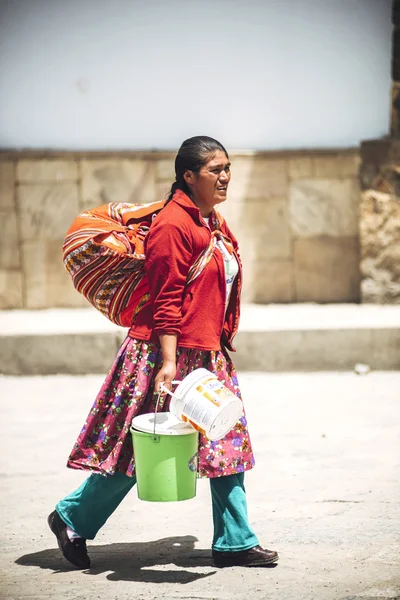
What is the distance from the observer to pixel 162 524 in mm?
4508

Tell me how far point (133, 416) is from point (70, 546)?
1.83 feet

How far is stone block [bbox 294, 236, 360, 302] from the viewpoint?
8.64 metres

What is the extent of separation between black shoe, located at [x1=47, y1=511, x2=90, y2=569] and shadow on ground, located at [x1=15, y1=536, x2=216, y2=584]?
5cm

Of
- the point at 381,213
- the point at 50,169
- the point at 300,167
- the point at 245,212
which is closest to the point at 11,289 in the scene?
the point at 50,169

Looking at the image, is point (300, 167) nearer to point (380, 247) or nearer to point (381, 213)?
point (381, 213)

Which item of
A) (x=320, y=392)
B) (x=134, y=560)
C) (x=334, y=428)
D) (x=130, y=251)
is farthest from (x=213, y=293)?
(x=320, y=392)

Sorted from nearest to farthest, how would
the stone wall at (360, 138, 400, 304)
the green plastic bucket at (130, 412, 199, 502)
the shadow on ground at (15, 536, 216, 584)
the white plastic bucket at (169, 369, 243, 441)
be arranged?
the white plastic bucket at (169, 369, 243, 441) → the green plastic bucket at (130, 412, 199, 502) → the shadow on ground at (15, 536, 216, 584) → the stone wall at (360, 138, 400, 304)

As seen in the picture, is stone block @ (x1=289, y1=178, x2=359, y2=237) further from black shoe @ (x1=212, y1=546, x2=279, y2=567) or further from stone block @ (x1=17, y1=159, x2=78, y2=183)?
black shoe @ (x1=212, y1=546, x2=279, y2=567)

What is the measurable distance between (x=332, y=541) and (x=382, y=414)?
7.25ft

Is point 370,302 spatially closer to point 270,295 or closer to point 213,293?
point 270,295

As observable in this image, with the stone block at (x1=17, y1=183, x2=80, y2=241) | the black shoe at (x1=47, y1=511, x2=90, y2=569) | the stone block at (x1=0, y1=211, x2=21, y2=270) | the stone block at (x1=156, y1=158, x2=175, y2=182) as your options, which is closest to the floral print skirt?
the black shoe at (x1=47, y1=511, x2=90, y2=569)

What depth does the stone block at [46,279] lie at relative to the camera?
340 inches

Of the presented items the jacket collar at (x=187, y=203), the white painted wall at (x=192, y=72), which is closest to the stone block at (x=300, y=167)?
the white painted wall at (x=192, y=72)

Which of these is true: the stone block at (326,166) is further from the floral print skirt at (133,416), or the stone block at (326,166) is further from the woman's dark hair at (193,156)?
the floral print skirt at (133,416)
